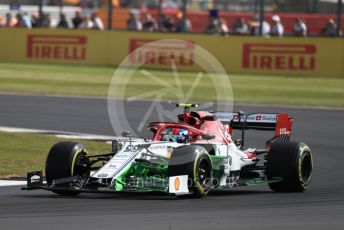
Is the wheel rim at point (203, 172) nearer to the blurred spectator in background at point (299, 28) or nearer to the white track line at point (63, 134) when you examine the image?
the white track line at point (63, 134)

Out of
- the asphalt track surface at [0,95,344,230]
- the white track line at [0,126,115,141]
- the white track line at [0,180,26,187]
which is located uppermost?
the asphalt track surface at [0,95,344,230]

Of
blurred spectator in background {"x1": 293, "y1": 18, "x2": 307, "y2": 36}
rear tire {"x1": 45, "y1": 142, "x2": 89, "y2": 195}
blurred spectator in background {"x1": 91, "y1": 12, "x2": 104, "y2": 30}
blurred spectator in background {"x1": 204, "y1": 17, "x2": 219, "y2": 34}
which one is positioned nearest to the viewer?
rear tire {"x1": 45, "y1": 142, "x2": 89, "y2": 195}

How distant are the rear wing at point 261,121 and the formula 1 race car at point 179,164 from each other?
324mm

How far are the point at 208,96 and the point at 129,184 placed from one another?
18463 mm

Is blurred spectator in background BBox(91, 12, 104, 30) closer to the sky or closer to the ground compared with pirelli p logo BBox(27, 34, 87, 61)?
closer to the sky

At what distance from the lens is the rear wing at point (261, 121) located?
1422 cm

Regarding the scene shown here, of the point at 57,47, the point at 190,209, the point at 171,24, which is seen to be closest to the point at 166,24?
the point at 171,24

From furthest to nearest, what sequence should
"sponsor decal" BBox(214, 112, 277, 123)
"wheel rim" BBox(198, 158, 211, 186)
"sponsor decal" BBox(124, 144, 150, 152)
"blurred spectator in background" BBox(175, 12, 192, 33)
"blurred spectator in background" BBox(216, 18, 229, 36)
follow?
"blurred spectator in background" BBox(175, 12, 192, 33) < "blurred spectator in background" BBox(216, 18, 229, 36) < "sponsor decal" BBox(214, 112, 277, 123) < "sponsor decal" BBox(124, 144, 150, 152) < "wheel rim" BBox(198, 158, 211, 186)

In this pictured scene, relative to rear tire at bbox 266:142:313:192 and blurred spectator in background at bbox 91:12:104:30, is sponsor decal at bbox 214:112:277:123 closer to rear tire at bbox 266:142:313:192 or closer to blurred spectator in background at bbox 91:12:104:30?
rear tire at bbox 266:142:313:192

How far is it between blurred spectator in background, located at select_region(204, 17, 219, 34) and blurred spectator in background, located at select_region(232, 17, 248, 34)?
78 cm

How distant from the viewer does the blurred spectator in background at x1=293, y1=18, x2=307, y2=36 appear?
116 ft

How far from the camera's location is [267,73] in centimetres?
3591

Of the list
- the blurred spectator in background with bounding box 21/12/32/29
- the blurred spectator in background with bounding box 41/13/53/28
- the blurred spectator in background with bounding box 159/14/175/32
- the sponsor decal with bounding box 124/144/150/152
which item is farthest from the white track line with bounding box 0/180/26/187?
the blurred spectator in background with bounding box 21/12/32/29

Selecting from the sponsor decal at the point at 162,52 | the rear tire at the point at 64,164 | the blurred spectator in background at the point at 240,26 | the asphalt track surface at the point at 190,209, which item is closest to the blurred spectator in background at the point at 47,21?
the sponsor decal at the point at 162,52
